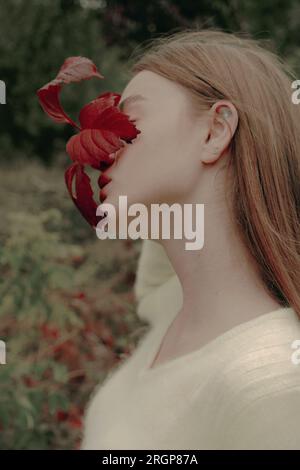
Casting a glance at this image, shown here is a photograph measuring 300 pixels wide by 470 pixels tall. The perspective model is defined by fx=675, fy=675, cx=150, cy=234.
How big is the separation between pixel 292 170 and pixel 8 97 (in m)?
4.06

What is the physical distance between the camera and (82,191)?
3.95 ft

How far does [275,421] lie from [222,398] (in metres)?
0.09

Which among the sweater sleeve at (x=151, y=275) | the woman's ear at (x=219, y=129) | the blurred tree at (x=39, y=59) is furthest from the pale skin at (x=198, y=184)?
the blurred tree at (x=39, y=59)

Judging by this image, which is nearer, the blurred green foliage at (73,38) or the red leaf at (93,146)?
the red leaf at (93,146)

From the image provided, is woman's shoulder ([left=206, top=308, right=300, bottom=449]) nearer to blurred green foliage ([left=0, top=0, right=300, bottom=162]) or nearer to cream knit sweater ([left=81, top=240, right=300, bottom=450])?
cream knit sweater ([left=81, top=240, right=300, bottom=450])

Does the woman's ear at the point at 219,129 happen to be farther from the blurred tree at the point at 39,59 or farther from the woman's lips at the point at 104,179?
the blurred tree at the point at 39,59

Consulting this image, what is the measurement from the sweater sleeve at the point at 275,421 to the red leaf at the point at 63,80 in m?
0.56

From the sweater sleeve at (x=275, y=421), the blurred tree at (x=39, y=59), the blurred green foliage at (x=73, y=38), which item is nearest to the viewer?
the sweater sleeve at (x=275, y=421)

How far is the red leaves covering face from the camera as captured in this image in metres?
1.13

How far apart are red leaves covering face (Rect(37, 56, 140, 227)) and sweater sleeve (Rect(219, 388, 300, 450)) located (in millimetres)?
463

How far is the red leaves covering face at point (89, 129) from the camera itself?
1.13 metres

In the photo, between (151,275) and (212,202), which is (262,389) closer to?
(212,202)

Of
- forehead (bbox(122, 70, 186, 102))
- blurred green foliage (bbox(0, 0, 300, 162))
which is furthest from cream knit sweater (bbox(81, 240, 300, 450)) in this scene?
blurred green foliage (bbox(0, 0, 300, 162))

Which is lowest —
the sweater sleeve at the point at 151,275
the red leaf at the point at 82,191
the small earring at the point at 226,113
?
the sweater sleeve at the point at 151,275
